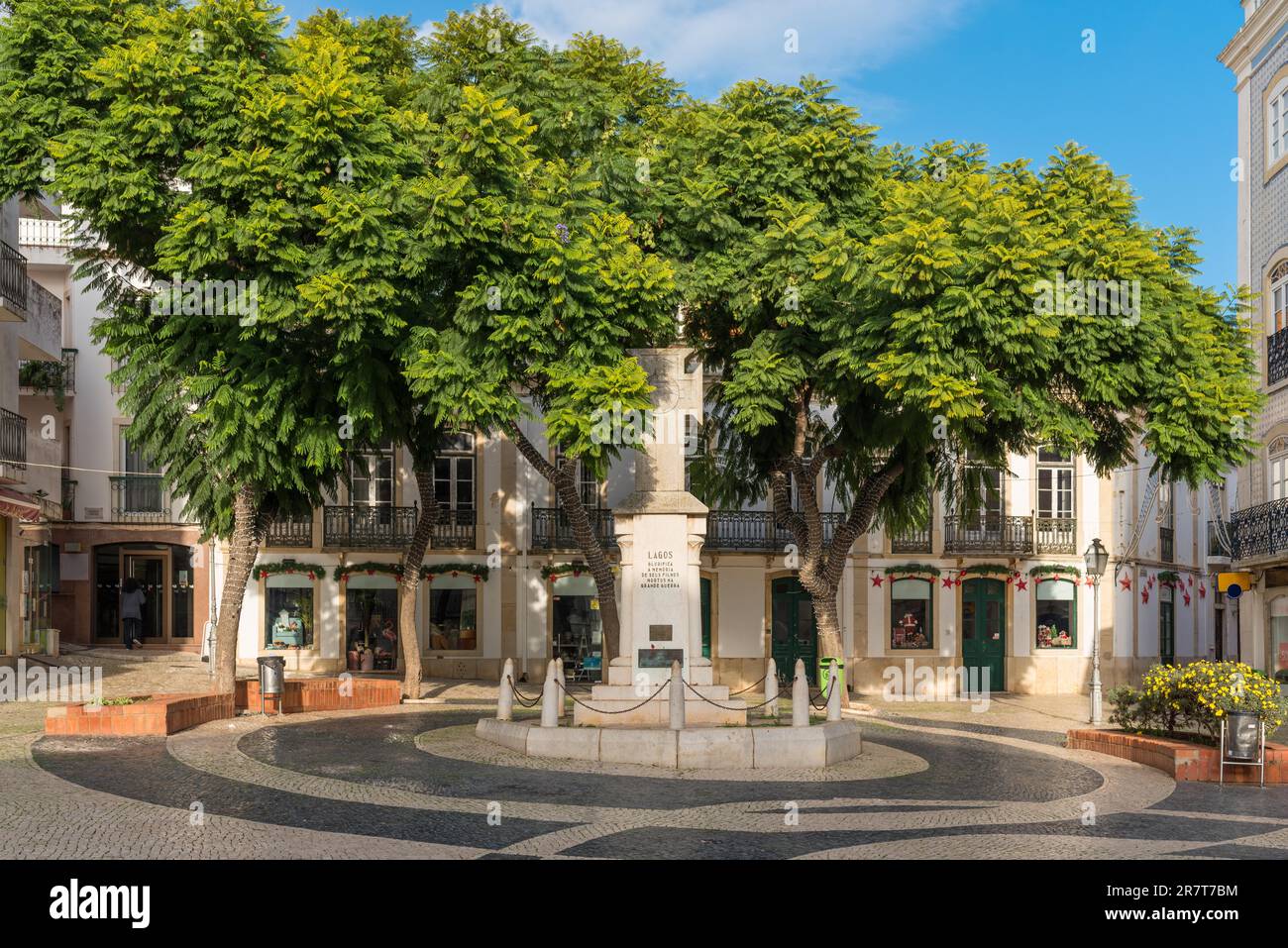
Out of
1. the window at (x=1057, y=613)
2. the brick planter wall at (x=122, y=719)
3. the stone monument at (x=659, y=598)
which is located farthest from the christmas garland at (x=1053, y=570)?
the brick planter wall at (x=122, y=719)

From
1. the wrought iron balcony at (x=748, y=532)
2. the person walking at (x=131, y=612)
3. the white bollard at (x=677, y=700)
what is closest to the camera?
the white bollard at (x=677, y=700)

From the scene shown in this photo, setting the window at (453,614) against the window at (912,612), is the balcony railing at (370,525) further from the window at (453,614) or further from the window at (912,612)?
the window at (912,612)

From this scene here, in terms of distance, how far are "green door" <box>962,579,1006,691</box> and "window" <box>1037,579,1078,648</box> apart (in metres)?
1.09

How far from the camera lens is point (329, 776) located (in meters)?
15.3

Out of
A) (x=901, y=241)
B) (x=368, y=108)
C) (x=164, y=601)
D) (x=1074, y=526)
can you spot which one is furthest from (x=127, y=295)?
(x=1074, y=526)

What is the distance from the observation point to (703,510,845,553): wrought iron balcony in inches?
1403

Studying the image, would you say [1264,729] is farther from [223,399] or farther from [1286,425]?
[223,399]

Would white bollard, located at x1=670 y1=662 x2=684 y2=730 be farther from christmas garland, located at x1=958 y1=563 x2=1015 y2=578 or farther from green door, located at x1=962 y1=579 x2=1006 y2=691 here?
green door, located at x1=962 y1=579 x2=1006 y2=691

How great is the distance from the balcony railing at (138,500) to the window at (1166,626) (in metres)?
28.8

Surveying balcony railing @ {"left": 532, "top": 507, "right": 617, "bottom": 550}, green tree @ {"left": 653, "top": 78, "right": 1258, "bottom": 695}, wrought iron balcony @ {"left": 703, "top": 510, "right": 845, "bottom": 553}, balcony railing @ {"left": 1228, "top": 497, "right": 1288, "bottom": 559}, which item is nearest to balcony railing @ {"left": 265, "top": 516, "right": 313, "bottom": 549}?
balcony railing @ {"left": 532, "top": 507, "right": 617, "bottom": 550}

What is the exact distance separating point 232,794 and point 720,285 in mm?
12302

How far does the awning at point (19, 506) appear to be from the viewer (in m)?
25.8

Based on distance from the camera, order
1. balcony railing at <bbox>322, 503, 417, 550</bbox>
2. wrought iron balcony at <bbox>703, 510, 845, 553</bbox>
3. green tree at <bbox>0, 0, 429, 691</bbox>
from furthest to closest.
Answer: wrought iron balcony at <bbox>703, 510, 845, 553</bbox>, balcony railing at <bbox>322, 503, 417, 550</bbox>, green tree at <bbox>0, 0, 429, 691</bbox>

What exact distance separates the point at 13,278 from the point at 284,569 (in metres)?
10.3
